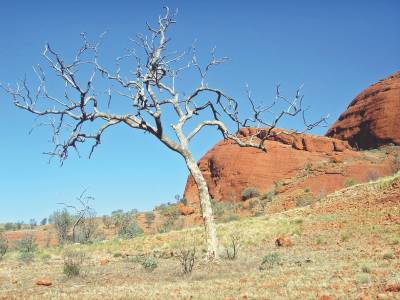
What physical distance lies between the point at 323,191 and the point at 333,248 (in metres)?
34.0

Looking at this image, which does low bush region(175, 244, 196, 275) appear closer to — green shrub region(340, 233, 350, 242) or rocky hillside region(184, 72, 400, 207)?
green shrub region(340, 233, 350, 242)

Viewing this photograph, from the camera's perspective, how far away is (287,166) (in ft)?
213

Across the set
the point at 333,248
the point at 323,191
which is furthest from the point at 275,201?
the point at 333,248

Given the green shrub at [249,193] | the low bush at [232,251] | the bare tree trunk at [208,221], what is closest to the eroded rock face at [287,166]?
the green shrub at [249,193]

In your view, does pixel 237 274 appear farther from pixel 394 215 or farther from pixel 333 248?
pixel 394 215

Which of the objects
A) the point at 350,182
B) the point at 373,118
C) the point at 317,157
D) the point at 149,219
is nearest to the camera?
the point at 350,182

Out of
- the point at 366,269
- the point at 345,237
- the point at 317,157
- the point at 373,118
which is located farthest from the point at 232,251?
the point at 373,118

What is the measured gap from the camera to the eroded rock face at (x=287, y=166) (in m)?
52.8

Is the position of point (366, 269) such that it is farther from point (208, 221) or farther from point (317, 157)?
point (317, 157)

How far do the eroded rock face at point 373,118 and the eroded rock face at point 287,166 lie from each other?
509cm

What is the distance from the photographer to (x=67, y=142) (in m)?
14.7

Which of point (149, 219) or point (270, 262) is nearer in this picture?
point (270, 262)

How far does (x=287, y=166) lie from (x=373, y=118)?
56.6 feet

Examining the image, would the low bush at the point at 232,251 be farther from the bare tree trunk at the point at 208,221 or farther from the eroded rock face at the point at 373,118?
the eroded rock face at the point at 373,118
